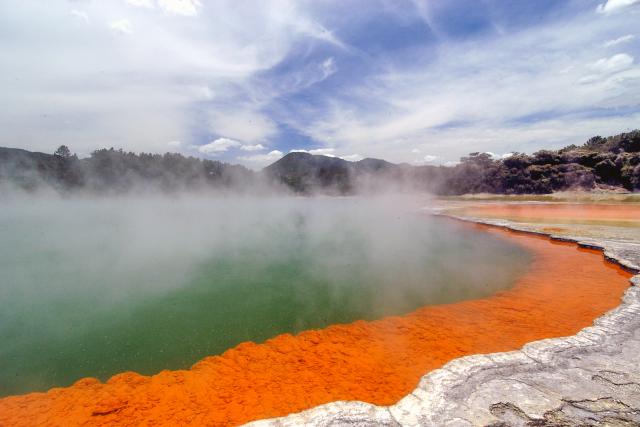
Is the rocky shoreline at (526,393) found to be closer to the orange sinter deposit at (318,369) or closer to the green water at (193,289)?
the orange sinter deposit at (318,369)

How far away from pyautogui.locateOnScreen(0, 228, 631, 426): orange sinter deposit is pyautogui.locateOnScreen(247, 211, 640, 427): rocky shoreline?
0.60 meters

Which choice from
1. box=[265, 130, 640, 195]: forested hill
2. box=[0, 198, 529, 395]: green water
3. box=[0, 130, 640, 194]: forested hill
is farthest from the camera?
box=[0, 130, 640, 194]: forested hill

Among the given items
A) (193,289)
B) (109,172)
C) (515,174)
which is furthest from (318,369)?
(109,172)

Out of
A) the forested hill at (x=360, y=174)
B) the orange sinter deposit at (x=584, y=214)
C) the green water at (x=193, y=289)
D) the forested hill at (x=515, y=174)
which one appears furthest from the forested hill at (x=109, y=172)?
the orange sinter deposit at (x=584, y=214)

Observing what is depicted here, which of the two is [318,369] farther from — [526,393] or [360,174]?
[360,174]

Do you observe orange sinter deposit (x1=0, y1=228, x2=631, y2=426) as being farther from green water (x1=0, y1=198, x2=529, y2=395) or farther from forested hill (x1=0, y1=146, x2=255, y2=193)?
forested hill (x1=0, y1=146, x2=255, y2=193)

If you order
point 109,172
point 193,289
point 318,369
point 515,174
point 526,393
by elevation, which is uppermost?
point 109,172

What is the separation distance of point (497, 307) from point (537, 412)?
3.93 metres

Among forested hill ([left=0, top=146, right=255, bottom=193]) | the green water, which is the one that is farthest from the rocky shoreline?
forested hill ([left=0, top=146, right=255, bottom=193])

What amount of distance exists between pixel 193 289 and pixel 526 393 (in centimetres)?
713

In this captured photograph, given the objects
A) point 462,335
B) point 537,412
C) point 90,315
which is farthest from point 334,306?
point 90,315

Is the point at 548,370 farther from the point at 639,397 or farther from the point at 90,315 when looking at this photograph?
the point at 90,315

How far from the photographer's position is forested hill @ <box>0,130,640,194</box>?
35.5 metres

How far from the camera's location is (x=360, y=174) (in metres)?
64.3
